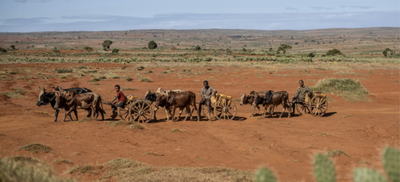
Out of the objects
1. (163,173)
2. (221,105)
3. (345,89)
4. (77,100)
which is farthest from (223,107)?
(345,89)

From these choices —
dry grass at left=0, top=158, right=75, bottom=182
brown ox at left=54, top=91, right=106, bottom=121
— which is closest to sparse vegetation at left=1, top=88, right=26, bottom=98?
brown ox at left=54, top=91, right=106, bottom=121

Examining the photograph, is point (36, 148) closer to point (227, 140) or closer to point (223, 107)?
point (227, 140)

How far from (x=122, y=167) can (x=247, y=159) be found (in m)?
3.51

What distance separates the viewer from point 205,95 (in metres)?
17.0

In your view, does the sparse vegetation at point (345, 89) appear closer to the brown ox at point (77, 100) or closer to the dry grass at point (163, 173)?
the brown ox at point (77, 100)

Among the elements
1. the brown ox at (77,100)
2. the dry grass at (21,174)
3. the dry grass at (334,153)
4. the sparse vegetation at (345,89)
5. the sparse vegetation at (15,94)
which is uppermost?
the dry grass at (21,174)

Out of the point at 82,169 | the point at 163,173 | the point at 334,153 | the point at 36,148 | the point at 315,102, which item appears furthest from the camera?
the point at 315,102

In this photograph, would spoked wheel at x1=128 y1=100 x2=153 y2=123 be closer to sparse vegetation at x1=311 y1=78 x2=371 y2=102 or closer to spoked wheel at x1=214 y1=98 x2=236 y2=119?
spoked wheel at x1=214 y1=98 x2=236 y2=119

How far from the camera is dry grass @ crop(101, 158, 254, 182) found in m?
8.61

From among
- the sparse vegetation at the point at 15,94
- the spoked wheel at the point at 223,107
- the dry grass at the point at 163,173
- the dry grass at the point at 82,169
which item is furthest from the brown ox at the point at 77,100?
the sparse vegetation at the point at 15,94

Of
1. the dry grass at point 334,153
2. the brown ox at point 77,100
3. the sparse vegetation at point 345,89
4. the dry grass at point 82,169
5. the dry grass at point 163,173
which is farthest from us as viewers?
the sparse vegetation at point 345,89

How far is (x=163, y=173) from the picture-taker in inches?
356

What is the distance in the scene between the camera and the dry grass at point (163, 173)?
861 cm

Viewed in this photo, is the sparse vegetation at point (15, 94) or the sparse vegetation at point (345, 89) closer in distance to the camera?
the sparse vegetation at point (345, 89)
